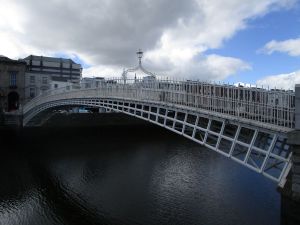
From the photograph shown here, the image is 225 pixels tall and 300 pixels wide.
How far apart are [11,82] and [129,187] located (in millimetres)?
43750

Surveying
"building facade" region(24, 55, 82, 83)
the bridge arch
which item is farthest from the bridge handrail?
"building facade" region(24, 55, 82, 83)

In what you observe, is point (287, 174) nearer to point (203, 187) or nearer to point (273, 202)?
point (273, 202)

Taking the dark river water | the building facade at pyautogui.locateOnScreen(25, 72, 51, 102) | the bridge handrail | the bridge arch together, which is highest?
the bridge handrail

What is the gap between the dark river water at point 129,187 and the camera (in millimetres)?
14047

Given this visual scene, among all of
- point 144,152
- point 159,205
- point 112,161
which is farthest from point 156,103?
point 144,152

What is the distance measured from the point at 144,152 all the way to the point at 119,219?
1678 cm

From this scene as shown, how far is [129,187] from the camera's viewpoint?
1822 centimetres

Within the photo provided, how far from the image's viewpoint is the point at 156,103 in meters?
17.4

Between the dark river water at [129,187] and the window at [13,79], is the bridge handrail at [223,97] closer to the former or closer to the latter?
the dark river water at [129,187]

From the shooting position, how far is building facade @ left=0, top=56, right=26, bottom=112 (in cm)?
5322

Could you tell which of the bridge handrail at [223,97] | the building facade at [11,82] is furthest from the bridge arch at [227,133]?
the building facade at [11,82]

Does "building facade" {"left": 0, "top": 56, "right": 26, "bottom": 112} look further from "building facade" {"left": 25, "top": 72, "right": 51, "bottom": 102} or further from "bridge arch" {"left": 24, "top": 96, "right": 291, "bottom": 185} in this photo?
"bridge arch" {"left": 24, "top": 96, "right": 291, "bottom": 185}

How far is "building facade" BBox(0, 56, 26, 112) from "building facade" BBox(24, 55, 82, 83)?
35.1 metres

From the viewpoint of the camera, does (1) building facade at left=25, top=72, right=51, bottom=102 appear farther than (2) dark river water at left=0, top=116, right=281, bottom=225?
Yes
